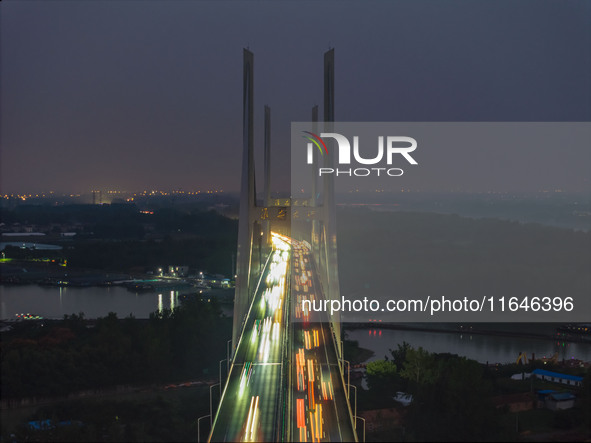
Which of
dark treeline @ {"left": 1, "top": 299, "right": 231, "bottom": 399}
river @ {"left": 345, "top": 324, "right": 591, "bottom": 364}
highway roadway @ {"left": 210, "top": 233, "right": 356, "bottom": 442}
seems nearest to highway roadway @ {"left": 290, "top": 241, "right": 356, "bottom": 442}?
highway roadway @ {"left": 210, "top": 233, "right": 356, "bottom": 442}

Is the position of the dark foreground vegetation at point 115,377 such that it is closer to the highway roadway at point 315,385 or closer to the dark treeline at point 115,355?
the dark treeline at point 115,355

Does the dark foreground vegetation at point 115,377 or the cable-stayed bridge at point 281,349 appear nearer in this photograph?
the cable-stayed bridge at point 281,349

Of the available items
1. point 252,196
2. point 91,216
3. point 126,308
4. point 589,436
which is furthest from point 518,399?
point 91,216

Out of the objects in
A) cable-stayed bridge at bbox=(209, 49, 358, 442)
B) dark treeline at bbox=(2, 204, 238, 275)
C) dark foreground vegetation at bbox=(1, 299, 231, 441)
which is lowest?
dark foreground vegetation at bbox=(1, 299, 231, 441)

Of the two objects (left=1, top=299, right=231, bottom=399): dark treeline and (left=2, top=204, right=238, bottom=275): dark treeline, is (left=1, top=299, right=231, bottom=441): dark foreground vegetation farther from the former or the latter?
(left=2, top=204, right=238, bottom=275): dark treeline

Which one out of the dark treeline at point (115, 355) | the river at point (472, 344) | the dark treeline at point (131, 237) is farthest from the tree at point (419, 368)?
the dark treeline at point (131, 237)

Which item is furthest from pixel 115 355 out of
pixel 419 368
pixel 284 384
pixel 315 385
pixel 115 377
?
pixel 315 385

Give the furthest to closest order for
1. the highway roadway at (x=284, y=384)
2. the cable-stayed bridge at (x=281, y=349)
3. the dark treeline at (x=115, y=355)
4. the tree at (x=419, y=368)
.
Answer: the dark treeline at (x=115, y=355) → the tree at (x=419, y=368) → the cable-stayed bridge at (x=281, y=349) → the highway roadway at (x=284, y=384)
